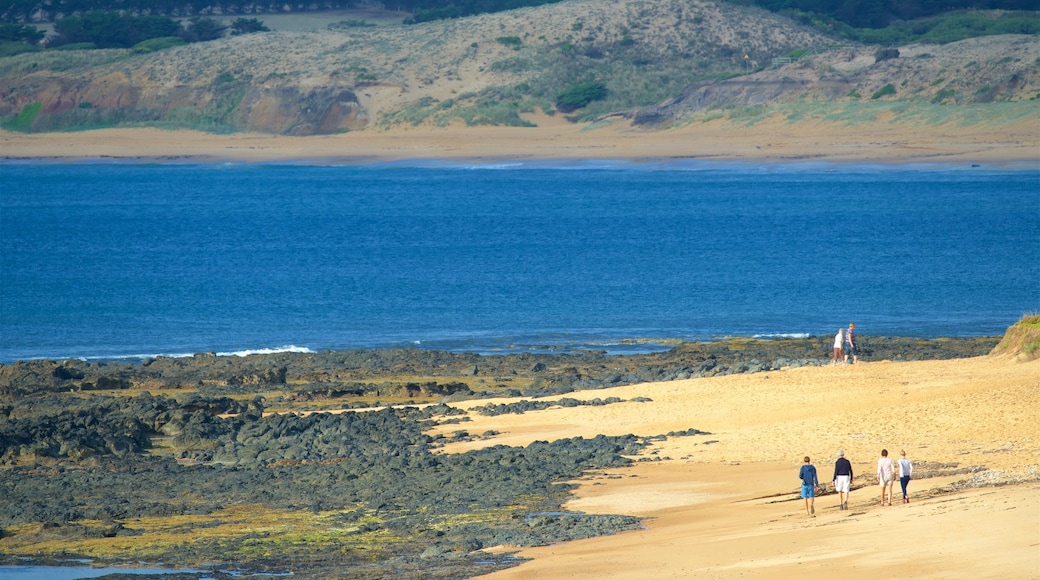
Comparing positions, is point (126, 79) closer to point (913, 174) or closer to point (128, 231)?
point (128, 231)

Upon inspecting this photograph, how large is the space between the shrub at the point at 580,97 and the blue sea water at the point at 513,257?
296 inches

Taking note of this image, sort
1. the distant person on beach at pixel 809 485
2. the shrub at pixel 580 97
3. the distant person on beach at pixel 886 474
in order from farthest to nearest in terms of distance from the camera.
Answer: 1. the shrub at pixel 580 97
2. the distant person on beach at pixel 809 485
3. the distant person on beach at pixel 886 474

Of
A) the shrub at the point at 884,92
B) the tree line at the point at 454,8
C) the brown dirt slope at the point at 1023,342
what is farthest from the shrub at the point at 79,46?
the brown dirt slope at the point at 1023,342

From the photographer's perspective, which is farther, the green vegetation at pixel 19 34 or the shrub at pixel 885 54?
the green vegetation at pixel 19 34

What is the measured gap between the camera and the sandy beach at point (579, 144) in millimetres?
94125

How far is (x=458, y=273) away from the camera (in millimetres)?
56594

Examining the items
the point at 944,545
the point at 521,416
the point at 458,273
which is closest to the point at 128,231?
the point at 458,273

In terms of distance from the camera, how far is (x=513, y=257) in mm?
62594

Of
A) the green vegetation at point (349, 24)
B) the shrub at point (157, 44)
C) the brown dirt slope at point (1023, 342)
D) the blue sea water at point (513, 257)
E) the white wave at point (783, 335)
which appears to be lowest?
the blue sea water at point (513, 257)

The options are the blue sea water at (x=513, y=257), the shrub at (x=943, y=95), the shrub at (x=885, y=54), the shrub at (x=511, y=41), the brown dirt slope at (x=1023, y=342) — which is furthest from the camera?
the shrub at (x=511, y=41)

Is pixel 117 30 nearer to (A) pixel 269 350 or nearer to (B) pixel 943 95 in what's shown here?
(B) pixel 943 95

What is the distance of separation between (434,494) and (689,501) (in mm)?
3627

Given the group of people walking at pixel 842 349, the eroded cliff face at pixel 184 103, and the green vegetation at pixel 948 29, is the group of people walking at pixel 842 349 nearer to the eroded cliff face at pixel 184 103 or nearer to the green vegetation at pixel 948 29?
the eroded cliff face at pixel 184 103

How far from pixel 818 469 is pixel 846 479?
3.06 metres
